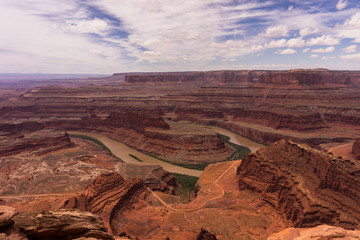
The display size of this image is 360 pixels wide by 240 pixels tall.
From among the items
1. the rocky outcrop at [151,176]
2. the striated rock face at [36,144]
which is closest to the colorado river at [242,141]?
the rocky outcrop at [151,176]

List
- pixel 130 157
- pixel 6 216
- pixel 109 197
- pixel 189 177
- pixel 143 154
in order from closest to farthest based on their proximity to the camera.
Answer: pixel 6 216, pixel 109 197, pixel 189 177, pixel 130 157, pixel 143 154

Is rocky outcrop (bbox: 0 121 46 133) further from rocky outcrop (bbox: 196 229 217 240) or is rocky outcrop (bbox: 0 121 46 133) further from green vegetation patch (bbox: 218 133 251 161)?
rocky outcrop (bbox: 196 229 217 240)

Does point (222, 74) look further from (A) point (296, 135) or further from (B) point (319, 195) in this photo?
(B) point (319, 195)

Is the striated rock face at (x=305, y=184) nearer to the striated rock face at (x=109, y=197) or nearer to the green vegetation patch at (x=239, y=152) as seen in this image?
the striated rock face at (x=109, y=197)

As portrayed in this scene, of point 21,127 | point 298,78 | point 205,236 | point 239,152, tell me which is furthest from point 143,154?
point 298,78

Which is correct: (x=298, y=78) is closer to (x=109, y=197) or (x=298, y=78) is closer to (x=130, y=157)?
(x=130, y=157)

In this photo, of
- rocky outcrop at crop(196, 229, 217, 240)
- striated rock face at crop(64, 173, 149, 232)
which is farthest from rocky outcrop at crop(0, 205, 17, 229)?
rocky outcrop at crop(196, 229, 217, 240)
